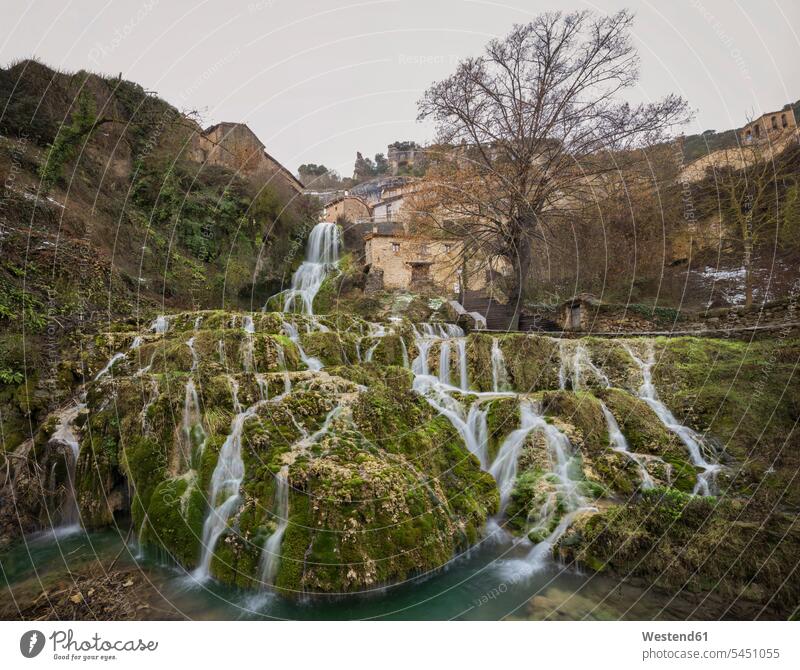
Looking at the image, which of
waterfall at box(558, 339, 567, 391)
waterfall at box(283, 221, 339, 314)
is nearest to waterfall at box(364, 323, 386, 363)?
waterfall at box(558, 339, 567, 391)

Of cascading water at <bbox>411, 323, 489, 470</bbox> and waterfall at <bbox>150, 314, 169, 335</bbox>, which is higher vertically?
waterfall at <bbox>150, 314, 169, 335</bbox>

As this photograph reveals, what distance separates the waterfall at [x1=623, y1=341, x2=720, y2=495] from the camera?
5973mm

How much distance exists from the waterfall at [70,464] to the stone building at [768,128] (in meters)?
22.2

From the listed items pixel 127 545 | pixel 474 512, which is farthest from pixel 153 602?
pixel 474 512

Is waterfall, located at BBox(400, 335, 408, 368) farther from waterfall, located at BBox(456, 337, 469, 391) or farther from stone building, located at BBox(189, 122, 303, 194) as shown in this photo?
stone building, located at BBox(189, 122, 303, 194)

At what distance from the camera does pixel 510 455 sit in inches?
266

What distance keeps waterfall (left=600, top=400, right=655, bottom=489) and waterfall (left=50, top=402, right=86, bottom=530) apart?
9.69 m

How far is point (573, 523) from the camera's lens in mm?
5059

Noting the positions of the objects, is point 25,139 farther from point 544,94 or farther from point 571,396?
point 571,396

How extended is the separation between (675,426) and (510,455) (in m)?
3.76

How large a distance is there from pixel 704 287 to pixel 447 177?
14860 mm

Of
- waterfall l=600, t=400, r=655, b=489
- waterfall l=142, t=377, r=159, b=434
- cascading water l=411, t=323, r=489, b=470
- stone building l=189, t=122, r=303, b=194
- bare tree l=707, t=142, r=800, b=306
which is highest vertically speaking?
stone building l=189, t=122, r=303, b=194

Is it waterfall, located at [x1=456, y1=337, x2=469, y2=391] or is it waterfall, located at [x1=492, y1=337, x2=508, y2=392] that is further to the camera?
waterfall, located at [x1=456, y1=337, x2=469, y2=391]
